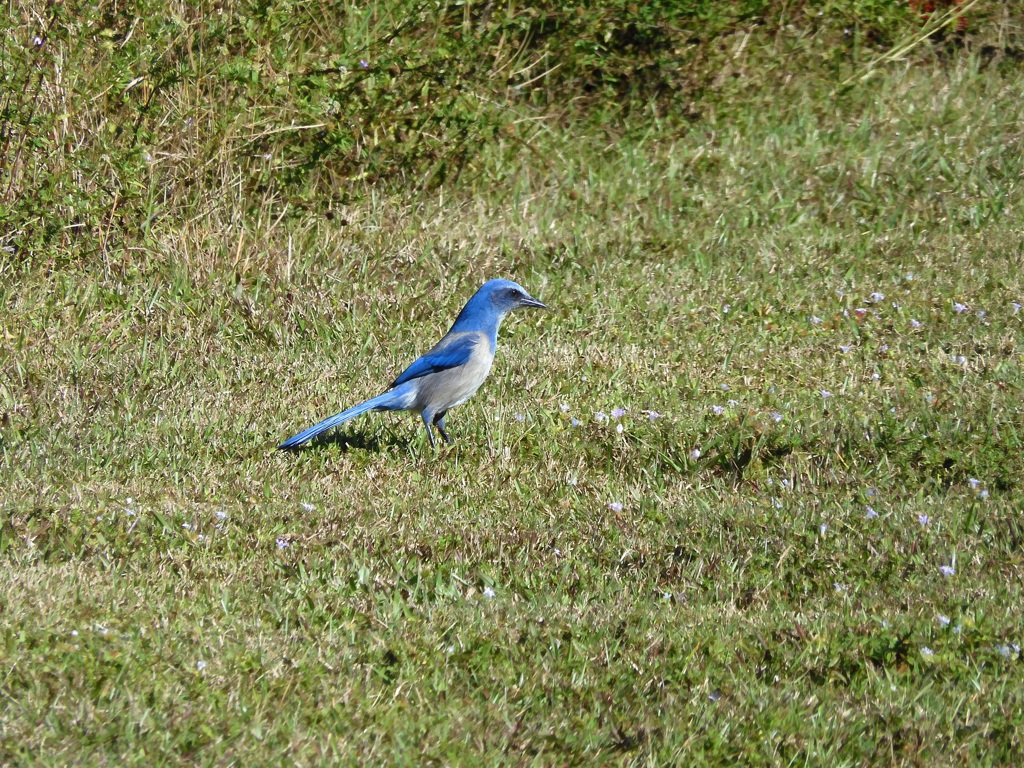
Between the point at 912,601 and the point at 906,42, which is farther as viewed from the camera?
the point at 906,42

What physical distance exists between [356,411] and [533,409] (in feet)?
2.74

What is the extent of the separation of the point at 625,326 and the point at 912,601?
3.01m

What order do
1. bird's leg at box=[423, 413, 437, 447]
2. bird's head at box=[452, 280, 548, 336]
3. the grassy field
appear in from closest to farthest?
the grassy field → bird's leg at box=[423, 413, 437, 447] → bird's head at box=[452, 280, 548, 336]

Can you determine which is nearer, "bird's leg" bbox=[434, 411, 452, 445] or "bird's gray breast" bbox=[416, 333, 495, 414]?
"bird's gray breast" bbox=[416, 333, 495, 414]

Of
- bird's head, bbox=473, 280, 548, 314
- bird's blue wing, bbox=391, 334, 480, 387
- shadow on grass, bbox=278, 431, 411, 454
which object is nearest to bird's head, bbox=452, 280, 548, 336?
bird's head, bbox=473, 280, 548, 314

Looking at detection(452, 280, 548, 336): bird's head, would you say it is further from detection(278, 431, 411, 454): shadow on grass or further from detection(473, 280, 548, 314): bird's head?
detection(278, 431, 411, 454): shadow on grass

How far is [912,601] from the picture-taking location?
14.3 feet

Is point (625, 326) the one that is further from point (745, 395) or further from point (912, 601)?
point (912, 601)

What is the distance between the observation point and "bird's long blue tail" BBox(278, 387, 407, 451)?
5582mm

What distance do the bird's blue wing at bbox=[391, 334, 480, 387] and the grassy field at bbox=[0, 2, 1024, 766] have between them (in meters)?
0.33

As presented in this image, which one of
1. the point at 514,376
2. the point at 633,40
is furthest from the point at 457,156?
→ the point at 514,376

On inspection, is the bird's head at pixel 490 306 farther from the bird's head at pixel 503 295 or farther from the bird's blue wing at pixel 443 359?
the bird's blue wing at pixel 443 359

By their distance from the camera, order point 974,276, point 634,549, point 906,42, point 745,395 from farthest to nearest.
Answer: point 906,42 < point 974,276 < point 745,395 < point 634,549

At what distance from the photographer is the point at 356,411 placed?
5.70 meters
